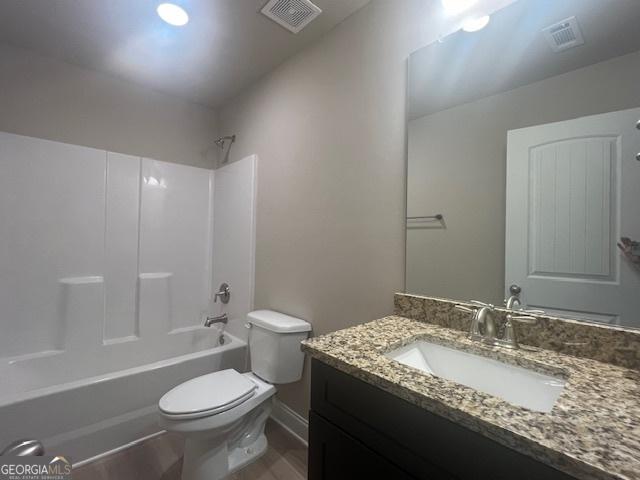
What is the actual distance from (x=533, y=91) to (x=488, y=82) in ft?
0.58

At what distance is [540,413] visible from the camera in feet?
1.86

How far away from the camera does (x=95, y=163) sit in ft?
7.10

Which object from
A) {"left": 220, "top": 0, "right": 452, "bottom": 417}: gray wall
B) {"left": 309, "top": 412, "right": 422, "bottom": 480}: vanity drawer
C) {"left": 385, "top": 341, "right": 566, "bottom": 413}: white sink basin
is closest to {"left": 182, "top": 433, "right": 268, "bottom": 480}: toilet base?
{"left": 220, "top": 0, "right": 452, "bottom": 417}: gray wall

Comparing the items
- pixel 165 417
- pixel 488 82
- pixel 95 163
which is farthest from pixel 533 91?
pixel 95 163

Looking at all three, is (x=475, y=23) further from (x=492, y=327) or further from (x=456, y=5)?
(x=492, y=327)

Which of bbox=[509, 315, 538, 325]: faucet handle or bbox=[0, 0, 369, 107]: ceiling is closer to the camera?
bbox=[509, 315, 538, 325]: faucet handle

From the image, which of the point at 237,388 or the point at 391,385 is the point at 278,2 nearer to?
the point at 391,385

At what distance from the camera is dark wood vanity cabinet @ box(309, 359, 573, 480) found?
55 cm

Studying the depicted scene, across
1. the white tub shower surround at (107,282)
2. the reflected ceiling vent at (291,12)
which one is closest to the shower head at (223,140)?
the white tub shower surround at (107,282)

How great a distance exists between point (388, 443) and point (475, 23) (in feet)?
4.87

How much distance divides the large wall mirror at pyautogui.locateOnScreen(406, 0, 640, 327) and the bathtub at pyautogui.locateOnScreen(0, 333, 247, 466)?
1598 millimetres

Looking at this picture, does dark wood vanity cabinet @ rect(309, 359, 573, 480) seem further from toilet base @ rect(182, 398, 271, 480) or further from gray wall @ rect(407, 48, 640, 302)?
toilet base @ rect(182, 398, 271, 480)

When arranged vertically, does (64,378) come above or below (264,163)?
A: below

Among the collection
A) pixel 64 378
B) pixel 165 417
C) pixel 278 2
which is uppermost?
pixel 278 2
